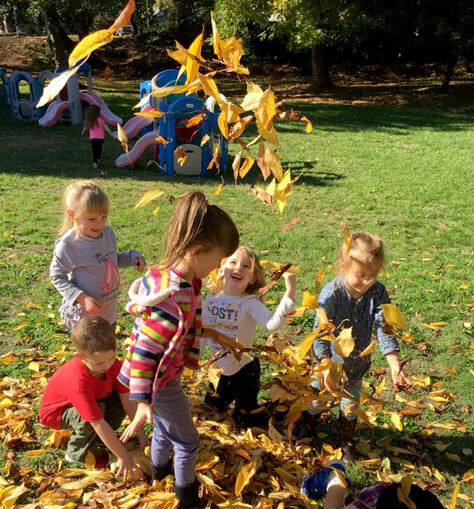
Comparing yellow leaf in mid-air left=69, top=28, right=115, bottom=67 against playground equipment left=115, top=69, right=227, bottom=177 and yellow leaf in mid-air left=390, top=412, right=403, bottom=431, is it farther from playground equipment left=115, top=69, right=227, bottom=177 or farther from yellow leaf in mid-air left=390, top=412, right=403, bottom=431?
playground equipment left=115, top=69, right=227, bottom=177

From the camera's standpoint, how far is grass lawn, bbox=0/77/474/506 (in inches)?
139

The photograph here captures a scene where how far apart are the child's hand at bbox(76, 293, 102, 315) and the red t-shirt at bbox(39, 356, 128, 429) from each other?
0.31m

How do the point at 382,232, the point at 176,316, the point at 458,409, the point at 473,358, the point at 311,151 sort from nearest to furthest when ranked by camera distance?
the point at 176,316 < the point at 458,409 < the point at 473,358 < the point at 382,232 < the point at 311,151

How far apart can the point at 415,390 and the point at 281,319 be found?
1.48m

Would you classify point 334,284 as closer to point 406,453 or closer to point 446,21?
point 406,453

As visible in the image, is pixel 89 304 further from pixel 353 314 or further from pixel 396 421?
pixel 396 421

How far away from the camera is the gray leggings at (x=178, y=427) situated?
8.04 ft

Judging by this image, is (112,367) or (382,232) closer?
(112,367)

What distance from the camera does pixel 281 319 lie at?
116 inches

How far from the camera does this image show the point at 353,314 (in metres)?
3.14

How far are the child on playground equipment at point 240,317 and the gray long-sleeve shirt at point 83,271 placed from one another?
0.65 metres

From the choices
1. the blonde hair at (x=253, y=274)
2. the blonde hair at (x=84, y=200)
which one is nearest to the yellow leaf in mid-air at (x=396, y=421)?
the blonde hair at (x=253, y=274)

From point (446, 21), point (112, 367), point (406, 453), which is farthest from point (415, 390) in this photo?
point (446, 21)

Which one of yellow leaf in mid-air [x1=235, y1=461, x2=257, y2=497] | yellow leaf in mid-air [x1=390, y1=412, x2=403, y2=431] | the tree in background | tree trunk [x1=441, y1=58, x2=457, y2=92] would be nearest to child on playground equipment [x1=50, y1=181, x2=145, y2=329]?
yellow leaf in mid-air [x1=235, y1=461, x2=257, y2=497]
